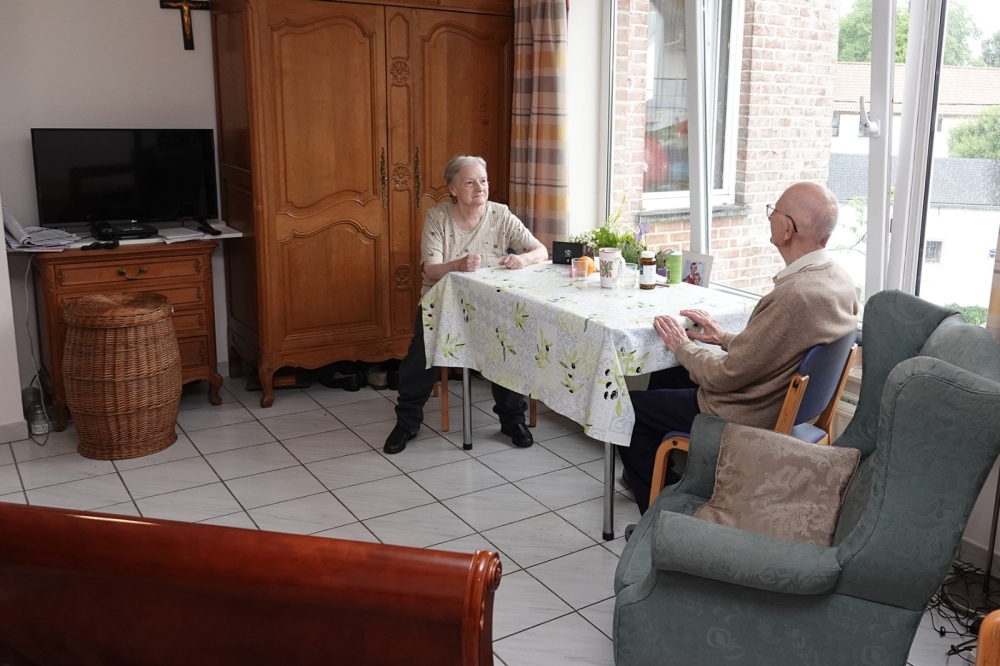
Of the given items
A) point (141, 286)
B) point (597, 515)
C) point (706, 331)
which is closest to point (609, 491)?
point (597, 515)

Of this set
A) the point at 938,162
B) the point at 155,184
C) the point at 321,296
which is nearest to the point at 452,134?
the point at 321,296

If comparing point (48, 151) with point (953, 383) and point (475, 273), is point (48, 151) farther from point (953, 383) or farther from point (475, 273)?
point (953, 383)

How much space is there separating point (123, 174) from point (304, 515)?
77.3 inches

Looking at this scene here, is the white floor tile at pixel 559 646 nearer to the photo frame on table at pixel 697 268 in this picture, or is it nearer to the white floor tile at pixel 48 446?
the photo frame on table at pixel 697 268

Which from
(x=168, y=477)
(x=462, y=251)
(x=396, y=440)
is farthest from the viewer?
(x=462, y=251)

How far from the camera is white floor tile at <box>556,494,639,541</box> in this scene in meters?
3.12

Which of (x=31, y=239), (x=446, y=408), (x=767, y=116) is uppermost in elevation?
(x=767, y=116)

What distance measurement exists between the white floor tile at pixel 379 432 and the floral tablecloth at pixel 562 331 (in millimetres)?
450

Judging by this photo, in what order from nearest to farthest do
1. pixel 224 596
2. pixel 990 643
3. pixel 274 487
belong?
pixel 990 643 → pixel 224 596 → pixel 274 487

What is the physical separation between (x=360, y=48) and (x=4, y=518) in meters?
3.28

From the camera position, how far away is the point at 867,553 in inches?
72.5

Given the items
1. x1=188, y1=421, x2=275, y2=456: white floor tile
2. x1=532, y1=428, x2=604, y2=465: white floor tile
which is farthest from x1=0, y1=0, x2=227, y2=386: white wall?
x1=532, y1=428, x2=604, y2=465: white floor tile

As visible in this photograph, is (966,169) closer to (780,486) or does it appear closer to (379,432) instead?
(780,486)

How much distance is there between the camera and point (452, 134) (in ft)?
14.8
